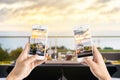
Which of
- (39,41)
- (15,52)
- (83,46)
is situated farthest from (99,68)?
(15,52)

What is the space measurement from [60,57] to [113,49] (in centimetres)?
168

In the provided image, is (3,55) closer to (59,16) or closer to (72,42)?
(72,42)

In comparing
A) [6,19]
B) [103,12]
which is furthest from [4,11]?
[103,12]

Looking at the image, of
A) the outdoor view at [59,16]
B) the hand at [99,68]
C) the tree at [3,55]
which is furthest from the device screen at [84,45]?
the outdoor view at [59,16]

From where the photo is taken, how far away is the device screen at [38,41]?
1.01 m

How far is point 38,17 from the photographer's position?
29.3 feet

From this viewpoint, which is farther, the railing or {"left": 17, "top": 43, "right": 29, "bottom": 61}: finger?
the railing

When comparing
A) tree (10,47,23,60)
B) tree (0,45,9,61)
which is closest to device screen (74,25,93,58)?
tree (0,45,9,61)

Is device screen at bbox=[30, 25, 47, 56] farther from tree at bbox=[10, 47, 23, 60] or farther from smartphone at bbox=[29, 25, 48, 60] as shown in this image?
tree at bbox=[10, 47, 23, 60]

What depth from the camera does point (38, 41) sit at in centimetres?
104

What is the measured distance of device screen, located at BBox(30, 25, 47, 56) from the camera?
1011mm

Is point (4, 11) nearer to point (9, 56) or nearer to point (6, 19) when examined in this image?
point (6, 19)

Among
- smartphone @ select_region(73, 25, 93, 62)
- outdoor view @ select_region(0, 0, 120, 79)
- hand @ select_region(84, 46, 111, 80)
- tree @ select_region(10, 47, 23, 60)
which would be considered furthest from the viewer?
outdoor view @ select_region(0, 0, 120, 79)

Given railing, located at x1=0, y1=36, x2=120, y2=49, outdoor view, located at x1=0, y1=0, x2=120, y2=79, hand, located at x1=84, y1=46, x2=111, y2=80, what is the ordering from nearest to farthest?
hand, located at x1=84, y1=46, x2=111, y2=80 < railing, located at x1=0, y1=36, x2=120, y2=49 < outdoor view, located at x1=0, y1=0, x2=120, y2=79
